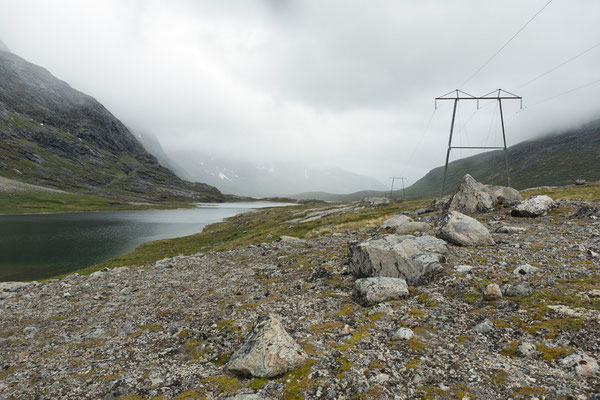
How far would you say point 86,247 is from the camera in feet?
245

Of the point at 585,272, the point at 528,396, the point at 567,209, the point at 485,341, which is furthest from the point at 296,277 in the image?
the point at 567,209

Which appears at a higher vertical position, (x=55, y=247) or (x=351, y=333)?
(x=351, y=333)

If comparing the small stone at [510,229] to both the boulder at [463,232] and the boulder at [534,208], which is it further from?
the boulder at [534,208]

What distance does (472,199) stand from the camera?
34312mm

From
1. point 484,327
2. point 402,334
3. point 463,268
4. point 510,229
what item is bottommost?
point 402,334

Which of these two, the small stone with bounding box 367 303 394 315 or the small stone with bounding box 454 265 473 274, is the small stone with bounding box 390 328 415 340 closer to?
the small stone with bounding box 367 303 394 315

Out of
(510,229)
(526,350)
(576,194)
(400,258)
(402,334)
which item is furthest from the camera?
(576,194)

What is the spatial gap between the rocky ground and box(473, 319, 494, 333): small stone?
0.16ft

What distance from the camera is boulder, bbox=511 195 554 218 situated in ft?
89.7

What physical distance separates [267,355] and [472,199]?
34.8 m

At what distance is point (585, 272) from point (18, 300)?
145 feet

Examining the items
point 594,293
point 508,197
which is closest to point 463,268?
point 594,293

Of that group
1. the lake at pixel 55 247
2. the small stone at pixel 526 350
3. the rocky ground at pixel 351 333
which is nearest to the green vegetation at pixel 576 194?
the rocky ground at pixel 351 333

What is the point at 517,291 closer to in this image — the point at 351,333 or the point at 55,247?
→ the point at 351,333
